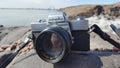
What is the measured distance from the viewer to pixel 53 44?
401 centimetres

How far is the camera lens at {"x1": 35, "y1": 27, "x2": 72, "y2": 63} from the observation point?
3.81 metres

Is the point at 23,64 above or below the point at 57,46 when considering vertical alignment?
below

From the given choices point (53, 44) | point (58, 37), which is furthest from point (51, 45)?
point (58, 37)

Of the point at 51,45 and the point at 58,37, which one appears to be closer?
the point at 58,37

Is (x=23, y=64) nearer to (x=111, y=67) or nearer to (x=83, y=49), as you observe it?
(x=83, y=49)

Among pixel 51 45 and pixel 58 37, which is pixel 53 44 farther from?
pixel 58 37

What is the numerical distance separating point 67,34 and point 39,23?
1.67 ft

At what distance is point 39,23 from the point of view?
4250 mm

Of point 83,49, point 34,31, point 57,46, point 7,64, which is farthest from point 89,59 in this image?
point 7,64

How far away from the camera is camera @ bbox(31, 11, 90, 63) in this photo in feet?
12.6

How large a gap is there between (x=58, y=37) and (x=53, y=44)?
0.19 metres

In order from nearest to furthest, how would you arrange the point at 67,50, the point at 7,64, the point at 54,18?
the point at 67,50, the point at 54,18, the point at 7,64

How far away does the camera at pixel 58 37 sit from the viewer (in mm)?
3842

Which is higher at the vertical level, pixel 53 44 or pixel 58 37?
pixel 58 37
